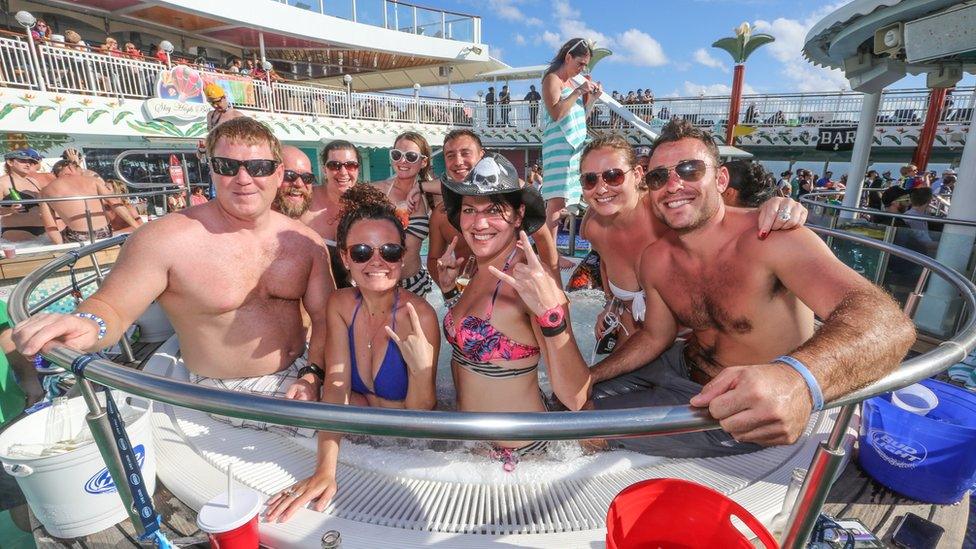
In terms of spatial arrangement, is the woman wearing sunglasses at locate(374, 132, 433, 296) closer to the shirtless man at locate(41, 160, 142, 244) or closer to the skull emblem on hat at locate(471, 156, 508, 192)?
the skull emblem on hat at locate(471, 156, 508, 192)

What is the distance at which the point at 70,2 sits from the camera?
1484cm

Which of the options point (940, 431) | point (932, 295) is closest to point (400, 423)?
point (940, 431)

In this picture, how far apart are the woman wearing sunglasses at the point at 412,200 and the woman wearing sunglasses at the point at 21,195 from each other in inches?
263

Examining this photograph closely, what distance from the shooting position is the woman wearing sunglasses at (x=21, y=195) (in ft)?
23.2

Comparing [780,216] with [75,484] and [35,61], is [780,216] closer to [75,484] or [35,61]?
[75,484]

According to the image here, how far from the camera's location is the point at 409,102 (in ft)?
65.3

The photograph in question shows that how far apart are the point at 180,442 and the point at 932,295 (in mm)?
6666

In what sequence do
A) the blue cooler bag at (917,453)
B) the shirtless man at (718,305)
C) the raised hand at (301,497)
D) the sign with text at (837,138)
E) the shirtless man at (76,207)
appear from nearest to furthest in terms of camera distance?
the shirtless man at (718,305)
the raised hand at (301,497)
the blue cooler bag at (917,453)
the shirtless man at (76,207)
the sign with text at (837,138)

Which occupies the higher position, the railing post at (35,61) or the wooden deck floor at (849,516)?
the railing post at (35,61)

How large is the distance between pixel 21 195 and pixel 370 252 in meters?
8.82

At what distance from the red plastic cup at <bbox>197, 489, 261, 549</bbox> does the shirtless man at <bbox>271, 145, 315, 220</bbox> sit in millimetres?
2457

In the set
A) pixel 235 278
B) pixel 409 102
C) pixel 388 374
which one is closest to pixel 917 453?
pixel 388 374

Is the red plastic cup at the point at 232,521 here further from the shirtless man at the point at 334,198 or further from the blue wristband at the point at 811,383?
the shirtless man at the point at 334,198

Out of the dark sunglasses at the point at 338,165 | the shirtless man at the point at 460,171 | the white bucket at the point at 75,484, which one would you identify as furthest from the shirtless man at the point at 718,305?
the dark sunglasses at the point at 338,165
